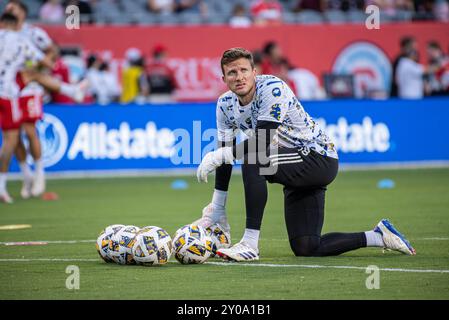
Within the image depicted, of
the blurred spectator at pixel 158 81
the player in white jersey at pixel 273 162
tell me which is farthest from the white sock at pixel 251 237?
the blurred spectator at pixel 158 81

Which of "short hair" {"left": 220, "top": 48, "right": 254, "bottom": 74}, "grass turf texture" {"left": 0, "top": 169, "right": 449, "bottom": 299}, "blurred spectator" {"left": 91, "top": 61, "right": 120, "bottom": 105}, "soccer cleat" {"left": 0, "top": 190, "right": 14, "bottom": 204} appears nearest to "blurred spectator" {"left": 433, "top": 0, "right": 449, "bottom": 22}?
"grass turf texture" {"left": 0, "top": 169, "right": 449, "bottom": 299}

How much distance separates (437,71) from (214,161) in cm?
1617

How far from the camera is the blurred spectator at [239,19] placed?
→ 24250 millimetres

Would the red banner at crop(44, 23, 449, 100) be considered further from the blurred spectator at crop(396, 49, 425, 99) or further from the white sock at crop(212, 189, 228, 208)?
the white sock at crop(212, 189, 228, 208)

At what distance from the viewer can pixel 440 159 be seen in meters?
20.8

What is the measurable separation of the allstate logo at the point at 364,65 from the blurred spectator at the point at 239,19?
8.49 ft

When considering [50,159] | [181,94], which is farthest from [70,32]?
[50,159]

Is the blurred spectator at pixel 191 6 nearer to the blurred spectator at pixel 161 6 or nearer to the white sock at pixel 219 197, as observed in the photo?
the blurred spectator at pixel 161 6

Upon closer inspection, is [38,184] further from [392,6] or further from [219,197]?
[392,6]

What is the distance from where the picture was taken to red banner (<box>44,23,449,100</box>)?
76.0ft

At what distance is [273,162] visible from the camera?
28.6ft

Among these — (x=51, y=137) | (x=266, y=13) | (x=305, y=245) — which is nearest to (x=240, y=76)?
(x=305, y=245)

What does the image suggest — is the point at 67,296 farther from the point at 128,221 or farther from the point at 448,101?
the point at 448,101

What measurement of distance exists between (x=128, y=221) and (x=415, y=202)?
4312 millimetres
